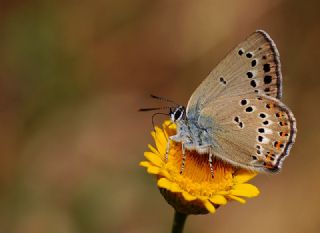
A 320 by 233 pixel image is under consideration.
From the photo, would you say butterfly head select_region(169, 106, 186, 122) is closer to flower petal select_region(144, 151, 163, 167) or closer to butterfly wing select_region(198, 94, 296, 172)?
butterfly wing select_region(198, 94, 296, 172)

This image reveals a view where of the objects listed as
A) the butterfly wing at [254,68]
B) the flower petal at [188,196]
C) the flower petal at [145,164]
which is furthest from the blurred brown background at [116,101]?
the butterfly wing at [254,68]

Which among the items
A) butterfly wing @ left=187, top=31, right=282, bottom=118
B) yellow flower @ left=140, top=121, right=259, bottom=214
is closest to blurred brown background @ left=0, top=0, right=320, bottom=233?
yellow flower @ left=140, top=121, right=259, bottom=214

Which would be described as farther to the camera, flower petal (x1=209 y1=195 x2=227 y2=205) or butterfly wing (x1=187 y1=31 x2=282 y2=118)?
butterfly wing (x1=187 y1=31 x2=282 y2=118)

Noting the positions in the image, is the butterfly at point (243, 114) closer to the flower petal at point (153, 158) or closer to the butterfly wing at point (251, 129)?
the butterfly wing at point (251, 129)

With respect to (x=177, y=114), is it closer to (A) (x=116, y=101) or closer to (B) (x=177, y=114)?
(B) (x=177, y=114)

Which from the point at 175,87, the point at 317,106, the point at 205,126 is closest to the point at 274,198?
the point at 317,106

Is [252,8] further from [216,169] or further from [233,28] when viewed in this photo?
[216,169]

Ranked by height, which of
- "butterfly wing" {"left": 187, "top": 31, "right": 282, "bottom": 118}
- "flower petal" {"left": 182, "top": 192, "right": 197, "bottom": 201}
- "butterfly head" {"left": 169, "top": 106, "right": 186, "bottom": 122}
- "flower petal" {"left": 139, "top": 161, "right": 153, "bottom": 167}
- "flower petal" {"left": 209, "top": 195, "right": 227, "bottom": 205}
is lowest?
"flower petal" {"left": 209, "top": 195, "right": 227, "bottom": 205}
